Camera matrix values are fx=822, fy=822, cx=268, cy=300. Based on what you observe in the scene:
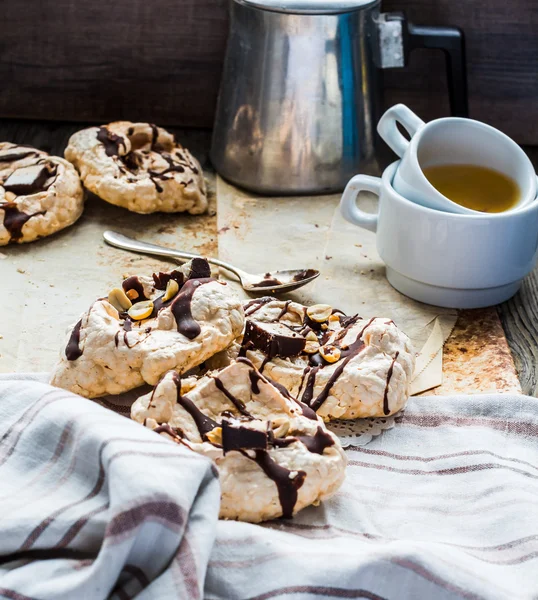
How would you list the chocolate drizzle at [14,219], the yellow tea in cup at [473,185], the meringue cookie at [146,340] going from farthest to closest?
the chocolate drizzle at [14,219]
the yellow tea in cup at [473,185]
the meringue cookie at [146,340]

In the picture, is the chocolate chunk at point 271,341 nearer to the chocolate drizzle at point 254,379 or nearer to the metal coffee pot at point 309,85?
the chocolate drizzle at point 254,379

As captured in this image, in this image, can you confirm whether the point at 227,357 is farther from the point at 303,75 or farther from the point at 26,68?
the point at 26,68

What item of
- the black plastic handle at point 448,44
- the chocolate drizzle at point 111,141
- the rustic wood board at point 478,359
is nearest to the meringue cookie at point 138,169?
the chocolate drizzle at point 111,141

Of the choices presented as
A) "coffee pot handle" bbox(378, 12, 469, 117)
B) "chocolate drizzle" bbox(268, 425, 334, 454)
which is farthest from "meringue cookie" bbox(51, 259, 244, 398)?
"coffee pot handle" bbox(378, 12, 469, 117)

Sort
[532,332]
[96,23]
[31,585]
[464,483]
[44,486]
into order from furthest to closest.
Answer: [96,23] → [532,332] → [464,483] → [44,486] → [31,585]

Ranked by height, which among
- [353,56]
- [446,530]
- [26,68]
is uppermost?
[353,56]

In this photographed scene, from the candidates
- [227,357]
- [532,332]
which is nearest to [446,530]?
[227,357]

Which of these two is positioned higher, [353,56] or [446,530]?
[353,56]
